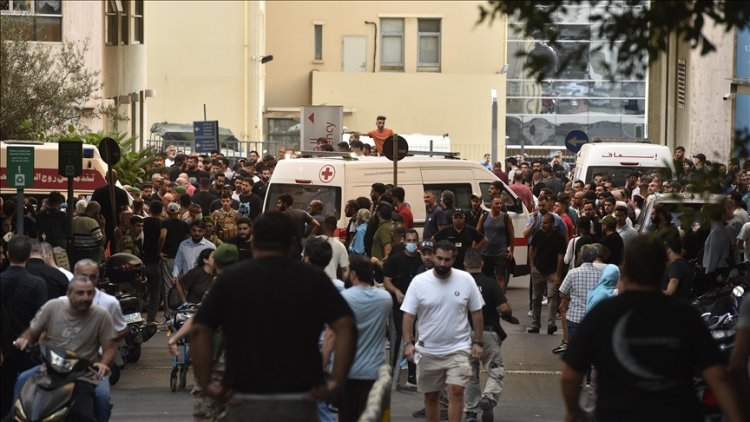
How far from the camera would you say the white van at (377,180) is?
2195 centimetres

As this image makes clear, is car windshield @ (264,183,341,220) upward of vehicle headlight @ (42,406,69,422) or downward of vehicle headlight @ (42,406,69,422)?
upward

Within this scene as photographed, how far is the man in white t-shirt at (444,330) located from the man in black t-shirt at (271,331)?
504cm

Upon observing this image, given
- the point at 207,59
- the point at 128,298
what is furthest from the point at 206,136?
→ the point at 128,298

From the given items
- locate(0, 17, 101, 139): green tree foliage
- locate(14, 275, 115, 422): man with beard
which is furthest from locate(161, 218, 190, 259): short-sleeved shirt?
locate(0, 17, 101, 139): green tree foliage

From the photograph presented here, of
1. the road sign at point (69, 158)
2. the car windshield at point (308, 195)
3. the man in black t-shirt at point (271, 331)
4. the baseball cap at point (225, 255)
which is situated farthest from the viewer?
the car windshield at point (308, 195)

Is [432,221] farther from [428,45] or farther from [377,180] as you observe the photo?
[428,45]

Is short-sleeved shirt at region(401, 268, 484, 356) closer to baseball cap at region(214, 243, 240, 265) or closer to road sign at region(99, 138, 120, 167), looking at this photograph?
baseball cap at region(214, 243, 240, 265)

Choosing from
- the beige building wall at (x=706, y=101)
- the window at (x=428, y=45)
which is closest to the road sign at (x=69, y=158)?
the beige building wall at (x=706, y=101)

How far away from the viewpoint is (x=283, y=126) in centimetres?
6044

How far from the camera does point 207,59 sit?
54062mm

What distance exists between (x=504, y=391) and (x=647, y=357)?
904 cm

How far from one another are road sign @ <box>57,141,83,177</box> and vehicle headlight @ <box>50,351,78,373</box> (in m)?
9.53

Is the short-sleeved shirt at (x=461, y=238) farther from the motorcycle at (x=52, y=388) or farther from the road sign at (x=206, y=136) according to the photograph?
the road sign at (x=206, y=136)

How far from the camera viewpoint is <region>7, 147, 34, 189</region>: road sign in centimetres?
1873
